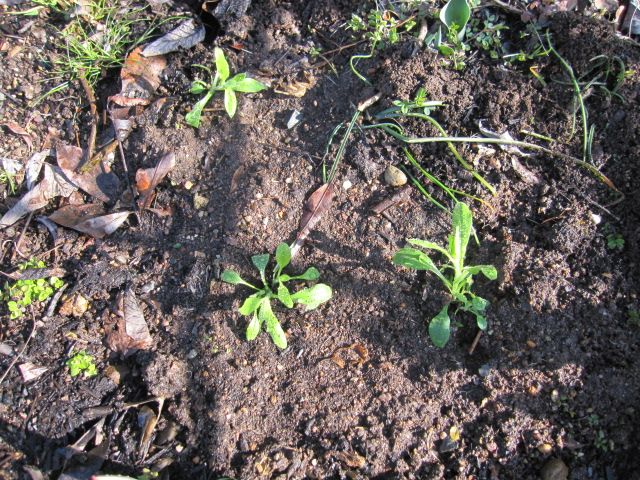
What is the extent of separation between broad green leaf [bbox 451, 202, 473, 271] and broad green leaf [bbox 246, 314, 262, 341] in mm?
794

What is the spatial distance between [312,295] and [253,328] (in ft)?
0.85

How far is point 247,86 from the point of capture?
2.30m

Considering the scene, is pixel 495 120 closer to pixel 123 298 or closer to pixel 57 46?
pixel 123 298

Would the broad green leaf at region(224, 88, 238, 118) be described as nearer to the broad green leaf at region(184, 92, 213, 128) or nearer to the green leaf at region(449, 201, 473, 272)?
the broad green leaf at region(184, 92, 213, 128)

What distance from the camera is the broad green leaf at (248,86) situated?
7.52ft

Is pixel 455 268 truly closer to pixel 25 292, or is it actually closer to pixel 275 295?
pixel 275 295

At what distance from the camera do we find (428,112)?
7.38 feet

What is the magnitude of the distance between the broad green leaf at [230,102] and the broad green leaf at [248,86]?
4 centimetres

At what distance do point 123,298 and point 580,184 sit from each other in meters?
1.96

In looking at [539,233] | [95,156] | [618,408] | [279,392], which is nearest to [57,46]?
[95,156]

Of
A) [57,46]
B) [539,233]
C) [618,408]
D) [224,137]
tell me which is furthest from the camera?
[57,46]

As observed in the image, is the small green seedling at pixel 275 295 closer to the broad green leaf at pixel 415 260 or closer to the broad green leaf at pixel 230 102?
the broad green leaf at pixel 415 260

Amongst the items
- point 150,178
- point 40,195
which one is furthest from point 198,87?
point 40,195

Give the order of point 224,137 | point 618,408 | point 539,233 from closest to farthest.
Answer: point 618,408 < point 539,233 < point 224,137
